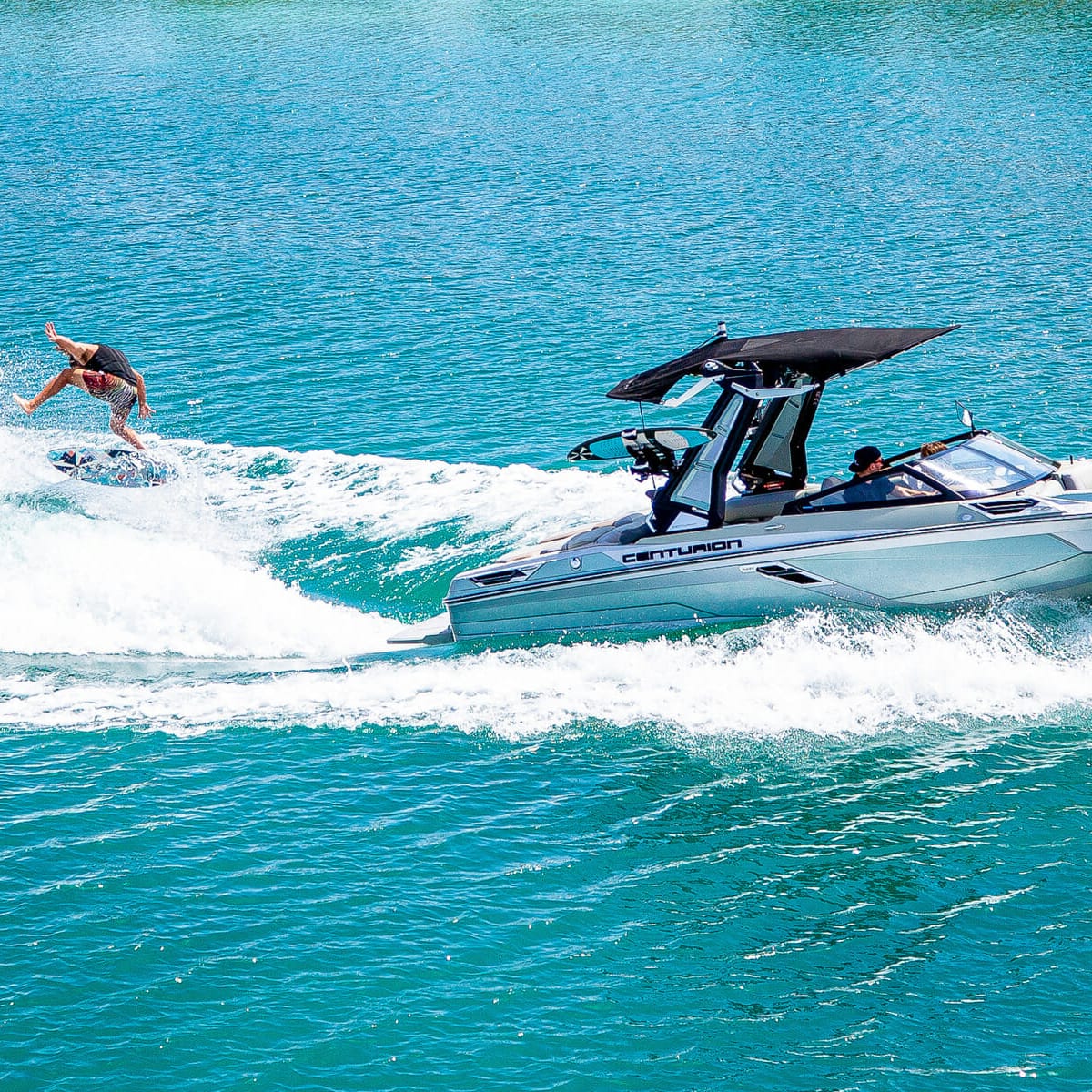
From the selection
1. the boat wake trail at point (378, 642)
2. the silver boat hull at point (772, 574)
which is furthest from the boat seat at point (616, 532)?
the boat wake trail at point (378, 642)

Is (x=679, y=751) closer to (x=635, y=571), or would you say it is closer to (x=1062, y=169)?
(x=635, y=571)

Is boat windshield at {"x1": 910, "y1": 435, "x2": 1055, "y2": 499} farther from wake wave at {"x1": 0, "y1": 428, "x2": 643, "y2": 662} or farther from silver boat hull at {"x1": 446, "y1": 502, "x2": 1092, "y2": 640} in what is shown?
wake wave at {"x1": 0, "y1": 428, "x2": 643, "y2": 662}

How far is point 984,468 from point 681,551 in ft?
11.5

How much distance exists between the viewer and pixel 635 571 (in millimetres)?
16594

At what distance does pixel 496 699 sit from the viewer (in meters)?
16.2

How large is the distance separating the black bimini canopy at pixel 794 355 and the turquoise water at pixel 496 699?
113 inches

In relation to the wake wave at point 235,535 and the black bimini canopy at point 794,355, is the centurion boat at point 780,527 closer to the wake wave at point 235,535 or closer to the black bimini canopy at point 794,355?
the black bimini canopy at point 794,355

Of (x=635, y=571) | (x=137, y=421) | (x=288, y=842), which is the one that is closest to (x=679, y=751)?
(x=635, y=571)

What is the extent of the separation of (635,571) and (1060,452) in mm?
9261

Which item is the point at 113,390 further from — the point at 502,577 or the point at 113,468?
the point at 502,577

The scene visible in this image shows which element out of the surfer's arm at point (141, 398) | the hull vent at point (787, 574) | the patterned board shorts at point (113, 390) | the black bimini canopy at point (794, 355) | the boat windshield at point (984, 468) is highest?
the patterned board shorts at point (113, 390)

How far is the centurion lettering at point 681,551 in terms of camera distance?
16.3 metres

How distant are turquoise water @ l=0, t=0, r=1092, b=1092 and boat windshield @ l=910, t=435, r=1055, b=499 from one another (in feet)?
4.60

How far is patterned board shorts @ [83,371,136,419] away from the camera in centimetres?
2111
